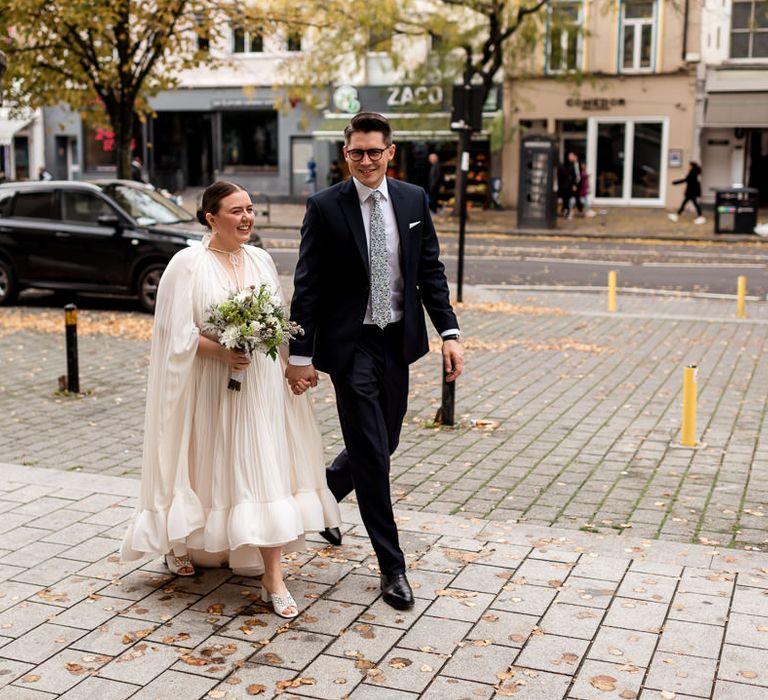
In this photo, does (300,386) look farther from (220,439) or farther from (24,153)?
(24,153)

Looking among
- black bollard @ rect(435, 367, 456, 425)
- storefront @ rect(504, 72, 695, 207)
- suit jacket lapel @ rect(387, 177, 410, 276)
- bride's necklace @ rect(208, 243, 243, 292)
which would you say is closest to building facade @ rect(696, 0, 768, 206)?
storefront @ rect(504, 72, 695, 207)

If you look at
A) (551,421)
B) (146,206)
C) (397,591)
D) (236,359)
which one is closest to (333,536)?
(397,591)

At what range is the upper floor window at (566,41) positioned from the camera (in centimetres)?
3219

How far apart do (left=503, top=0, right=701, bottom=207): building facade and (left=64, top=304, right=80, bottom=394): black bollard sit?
26.6 metres

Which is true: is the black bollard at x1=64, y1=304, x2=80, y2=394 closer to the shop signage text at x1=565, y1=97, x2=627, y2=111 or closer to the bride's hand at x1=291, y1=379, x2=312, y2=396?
the bride's hand at x1=291, y1=379, x2=312, y2=396

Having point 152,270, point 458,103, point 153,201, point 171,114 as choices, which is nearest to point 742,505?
point 458,103

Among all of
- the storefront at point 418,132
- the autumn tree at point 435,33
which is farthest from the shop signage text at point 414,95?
the autumn tree at point 435,33

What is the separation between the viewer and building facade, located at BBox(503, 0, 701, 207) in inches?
1371

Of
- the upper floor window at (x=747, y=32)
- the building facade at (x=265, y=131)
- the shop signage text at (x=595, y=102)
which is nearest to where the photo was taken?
the upper floor window at (x=747, y=32)

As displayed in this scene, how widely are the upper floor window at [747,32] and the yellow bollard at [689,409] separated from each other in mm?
29528

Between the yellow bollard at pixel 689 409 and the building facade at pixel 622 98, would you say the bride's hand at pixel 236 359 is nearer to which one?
the yellow bollard at pixel 689 409

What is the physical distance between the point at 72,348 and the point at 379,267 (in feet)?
17.8

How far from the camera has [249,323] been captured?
15.8ft

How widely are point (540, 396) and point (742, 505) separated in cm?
337
